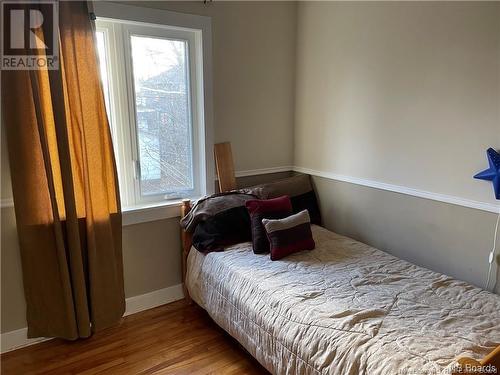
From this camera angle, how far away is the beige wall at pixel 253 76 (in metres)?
2.70

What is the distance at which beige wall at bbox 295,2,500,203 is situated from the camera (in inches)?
76.9

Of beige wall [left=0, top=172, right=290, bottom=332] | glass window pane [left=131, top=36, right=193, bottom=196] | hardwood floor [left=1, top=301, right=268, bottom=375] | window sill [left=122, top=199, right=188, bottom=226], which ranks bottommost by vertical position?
hardwood floor [left=1, top=301, right=268, bottom=375]

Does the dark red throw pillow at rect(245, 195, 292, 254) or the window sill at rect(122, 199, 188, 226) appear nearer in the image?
the dark red throw pillow at rect(245, 195, 292, 254)

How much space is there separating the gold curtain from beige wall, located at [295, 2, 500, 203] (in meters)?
1.72

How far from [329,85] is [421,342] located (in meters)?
2.03

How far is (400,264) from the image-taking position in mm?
2156

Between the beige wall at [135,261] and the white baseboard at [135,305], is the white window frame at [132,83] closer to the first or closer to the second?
the beige wall at [135,261]

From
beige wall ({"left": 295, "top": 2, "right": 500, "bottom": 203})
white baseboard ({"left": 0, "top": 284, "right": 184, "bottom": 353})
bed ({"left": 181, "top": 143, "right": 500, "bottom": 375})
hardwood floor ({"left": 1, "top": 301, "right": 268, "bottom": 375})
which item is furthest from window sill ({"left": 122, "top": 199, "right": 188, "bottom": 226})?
beige wall ({"left": 295, "top": 2, "right": 500, "bottom": 203})

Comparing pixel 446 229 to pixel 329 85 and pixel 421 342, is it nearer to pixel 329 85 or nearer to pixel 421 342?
pixel 421 342

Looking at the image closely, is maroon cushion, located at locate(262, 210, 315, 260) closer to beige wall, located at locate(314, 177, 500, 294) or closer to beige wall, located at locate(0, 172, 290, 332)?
beige wall, located at locate(314, 177, 500, 294)

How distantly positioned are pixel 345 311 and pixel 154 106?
1883mm

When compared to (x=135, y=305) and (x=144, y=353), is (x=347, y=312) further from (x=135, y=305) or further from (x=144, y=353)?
(x=135, y=305)

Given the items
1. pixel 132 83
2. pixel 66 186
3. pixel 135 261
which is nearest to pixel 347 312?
pixel 135 261

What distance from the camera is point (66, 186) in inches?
82.1
